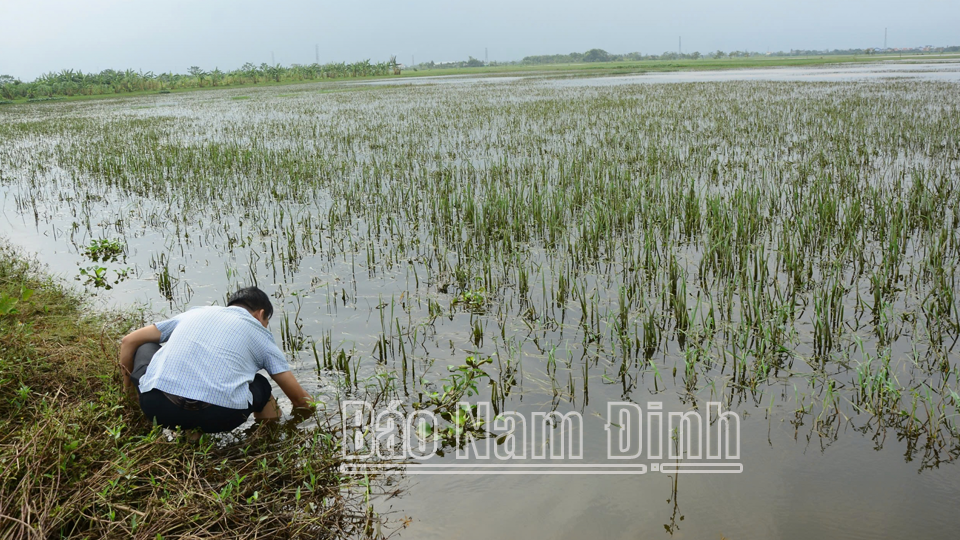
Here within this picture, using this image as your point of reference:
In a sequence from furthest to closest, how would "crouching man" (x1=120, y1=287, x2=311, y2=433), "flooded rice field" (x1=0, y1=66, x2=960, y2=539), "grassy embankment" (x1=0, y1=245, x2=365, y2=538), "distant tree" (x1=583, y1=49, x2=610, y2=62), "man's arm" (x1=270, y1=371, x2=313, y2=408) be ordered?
"distant tree" (x1=583, y1=49, x2=610, y2=62)
"man's arm" (x1=270, y1=371, x2=313, y2=408)
"crouching man" (x1=120, y1=287, x2=311, y2=433)
"flooded rice field" (x1=0, y1=66, x2=960, y2=539)
"grassy embankment" (x1=0, y1=245, x2=365, y2=538)

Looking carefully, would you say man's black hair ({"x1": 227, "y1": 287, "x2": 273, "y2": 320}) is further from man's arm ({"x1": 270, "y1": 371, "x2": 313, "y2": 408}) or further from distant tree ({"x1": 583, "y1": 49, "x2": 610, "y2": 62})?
distant tree ({"x1": 583, "y1": 49, "x2": 610, "y2": 62})

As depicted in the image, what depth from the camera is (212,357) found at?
310 cm

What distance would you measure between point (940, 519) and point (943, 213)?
15.6 feet

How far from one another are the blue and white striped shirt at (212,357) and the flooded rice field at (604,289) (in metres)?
0.82

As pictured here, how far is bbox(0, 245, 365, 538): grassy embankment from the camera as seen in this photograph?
255 centimetres

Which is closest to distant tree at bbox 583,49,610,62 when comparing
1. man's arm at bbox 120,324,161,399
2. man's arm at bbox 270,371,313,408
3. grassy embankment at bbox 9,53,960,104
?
grassy embankment at bbox 9,53,960,104

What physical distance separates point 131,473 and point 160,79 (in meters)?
55.3

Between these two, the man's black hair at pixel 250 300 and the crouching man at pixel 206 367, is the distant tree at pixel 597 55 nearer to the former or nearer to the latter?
the man's black hair at pixel 250 300

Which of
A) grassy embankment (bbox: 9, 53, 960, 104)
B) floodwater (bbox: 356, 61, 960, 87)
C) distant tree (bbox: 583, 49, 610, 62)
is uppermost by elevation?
distant tree (bbox: 583, 49, 610, 62)

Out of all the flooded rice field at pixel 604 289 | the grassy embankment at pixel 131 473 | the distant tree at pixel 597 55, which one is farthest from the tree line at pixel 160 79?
the distant tree at pixel 597 55

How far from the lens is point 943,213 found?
245 inches

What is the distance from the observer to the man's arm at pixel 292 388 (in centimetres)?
337

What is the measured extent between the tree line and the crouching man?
4521 cm

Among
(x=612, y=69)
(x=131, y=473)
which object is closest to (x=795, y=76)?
(x=612, y=69)
